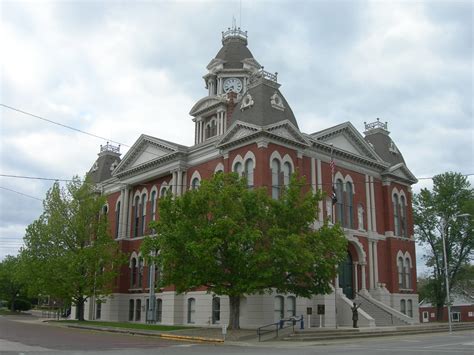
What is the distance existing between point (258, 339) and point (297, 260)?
14.5 feet

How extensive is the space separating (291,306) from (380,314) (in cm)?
796

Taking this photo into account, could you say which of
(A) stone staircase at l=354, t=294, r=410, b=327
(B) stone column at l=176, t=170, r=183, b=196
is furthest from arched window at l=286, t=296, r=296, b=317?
(B) stone column at l=176, t=170, r=183, b=196

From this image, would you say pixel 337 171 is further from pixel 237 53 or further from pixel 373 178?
pixel 237 53

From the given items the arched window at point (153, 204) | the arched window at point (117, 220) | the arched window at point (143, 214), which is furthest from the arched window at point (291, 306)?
the arched window at point (117, 220)

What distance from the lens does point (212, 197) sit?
99.0 feet

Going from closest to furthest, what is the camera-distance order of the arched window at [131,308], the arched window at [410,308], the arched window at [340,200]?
the arched window at [340,200] → the arched window at [410,308] → the arched window at [131,308]

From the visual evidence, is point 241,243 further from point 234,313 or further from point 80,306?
point 80,306

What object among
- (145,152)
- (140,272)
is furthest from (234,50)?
(140,272)

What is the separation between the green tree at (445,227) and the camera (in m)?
52.9

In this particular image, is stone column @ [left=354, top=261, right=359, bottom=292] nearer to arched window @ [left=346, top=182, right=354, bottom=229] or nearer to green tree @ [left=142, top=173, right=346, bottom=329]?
arched window @ [left=346, top=182, right=354, bottom=229]

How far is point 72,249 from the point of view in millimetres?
46312

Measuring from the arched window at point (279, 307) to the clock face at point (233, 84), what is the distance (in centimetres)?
2390

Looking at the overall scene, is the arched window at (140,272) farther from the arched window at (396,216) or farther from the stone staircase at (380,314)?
the arched window at (396,216)

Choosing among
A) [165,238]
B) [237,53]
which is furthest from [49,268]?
[237,53]
